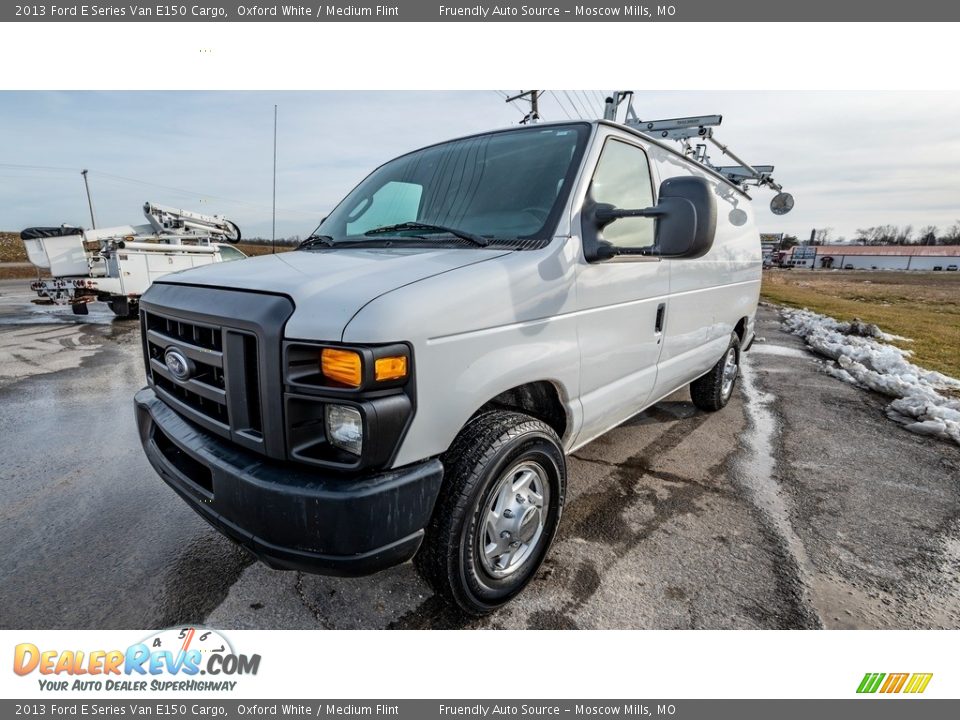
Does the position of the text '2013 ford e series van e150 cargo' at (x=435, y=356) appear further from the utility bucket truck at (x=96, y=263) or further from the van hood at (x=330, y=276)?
the utility bucket truck at (x=96, y=263)

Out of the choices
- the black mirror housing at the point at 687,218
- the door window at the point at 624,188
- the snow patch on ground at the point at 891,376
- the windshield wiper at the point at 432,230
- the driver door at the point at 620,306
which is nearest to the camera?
the black mirror housing at the point at 687,218

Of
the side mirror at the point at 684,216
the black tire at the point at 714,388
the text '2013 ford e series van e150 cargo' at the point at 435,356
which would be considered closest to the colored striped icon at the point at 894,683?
the text '2013 ford e series van e150 cargo' at the point at 435,356

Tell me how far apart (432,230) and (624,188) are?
1.19m

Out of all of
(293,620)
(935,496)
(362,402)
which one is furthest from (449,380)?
(935,496)

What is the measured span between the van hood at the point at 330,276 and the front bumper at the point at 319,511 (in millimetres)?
510

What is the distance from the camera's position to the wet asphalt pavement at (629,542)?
221 cm

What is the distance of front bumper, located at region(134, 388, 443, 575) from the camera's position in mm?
1587

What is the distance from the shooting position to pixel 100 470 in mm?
3566

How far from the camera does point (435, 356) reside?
1.71 meters

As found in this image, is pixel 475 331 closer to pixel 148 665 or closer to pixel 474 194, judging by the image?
pixel 474 194

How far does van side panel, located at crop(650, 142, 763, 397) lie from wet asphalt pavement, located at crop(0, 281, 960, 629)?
81cm

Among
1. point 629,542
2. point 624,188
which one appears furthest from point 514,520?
point 624,188

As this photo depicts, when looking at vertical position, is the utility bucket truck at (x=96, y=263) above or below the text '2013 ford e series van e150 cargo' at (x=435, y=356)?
below

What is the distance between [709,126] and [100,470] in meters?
6.51
